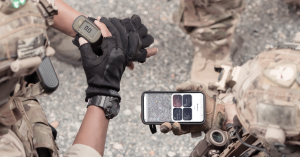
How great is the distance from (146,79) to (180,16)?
457 millimetres

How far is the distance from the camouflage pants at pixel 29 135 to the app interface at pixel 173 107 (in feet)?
1.07

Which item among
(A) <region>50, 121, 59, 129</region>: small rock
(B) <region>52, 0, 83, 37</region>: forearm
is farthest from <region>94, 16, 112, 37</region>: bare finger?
(A) <region>50, 121, 59, 129</region>: small rock

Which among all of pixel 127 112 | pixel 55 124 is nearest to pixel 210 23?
pixel 127 112

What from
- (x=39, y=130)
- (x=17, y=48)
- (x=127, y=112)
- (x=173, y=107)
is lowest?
(x=127, y=112)

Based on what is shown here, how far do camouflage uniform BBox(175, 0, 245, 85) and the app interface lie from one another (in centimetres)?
72

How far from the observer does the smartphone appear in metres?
0.94

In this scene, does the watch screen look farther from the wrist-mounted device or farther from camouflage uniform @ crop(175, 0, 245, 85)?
camouflage uniform @ crop(175, 0, 245, 85)

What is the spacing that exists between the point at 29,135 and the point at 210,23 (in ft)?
3.73

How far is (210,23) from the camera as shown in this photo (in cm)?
158

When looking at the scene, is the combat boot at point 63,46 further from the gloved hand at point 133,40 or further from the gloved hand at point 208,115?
the gloved hand at point 208,115

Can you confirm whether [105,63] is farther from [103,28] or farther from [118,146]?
[118,146]

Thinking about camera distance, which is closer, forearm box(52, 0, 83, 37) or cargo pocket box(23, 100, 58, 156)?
cargo pocket box(23, 100, 58, 156)

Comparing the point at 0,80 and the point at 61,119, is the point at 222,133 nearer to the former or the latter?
the point at 0,80

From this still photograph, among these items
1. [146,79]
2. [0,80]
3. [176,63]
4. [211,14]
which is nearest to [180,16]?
[211,14]
